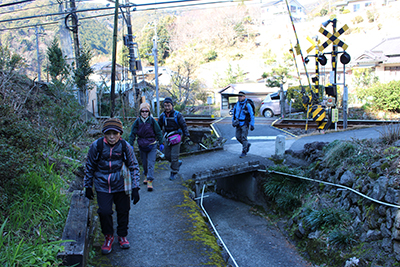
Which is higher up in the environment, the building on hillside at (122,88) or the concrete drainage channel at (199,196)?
the building on hillside at (122,88)

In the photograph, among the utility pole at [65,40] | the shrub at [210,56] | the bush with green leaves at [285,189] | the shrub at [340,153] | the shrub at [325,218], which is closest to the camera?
the shrub at [325,218]

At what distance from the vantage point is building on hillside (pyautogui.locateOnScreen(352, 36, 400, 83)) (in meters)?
24.2

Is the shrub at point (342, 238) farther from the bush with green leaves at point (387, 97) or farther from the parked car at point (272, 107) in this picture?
the parked car at point (272, 107)

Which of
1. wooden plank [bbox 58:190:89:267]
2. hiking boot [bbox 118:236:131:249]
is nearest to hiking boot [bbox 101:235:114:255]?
hiking boot [bbox 118:236:131:249]

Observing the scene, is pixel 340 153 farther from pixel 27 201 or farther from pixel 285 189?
pixel 27 201

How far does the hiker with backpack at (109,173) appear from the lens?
3.96 m

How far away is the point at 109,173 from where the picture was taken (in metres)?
3.99

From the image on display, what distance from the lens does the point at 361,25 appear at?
53.5m

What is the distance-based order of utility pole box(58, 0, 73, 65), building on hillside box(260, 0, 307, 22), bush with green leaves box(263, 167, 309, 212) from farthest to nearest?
building on hillside box(260, 0, 307, 22), utility pole box(58, 0, 73, 65), bush with green leaves box(263, 167, 309, 212)

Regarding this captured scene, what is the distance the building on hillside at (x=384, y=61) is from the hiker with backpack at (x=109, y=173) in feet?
83.0

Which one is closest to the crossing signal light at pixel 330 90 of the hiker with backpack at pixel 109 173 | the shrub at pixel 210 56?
the hiker with backpack at pixel 109 173

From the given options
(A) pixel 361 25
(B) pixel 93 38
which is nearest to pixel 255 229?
(A) pixel 361 25

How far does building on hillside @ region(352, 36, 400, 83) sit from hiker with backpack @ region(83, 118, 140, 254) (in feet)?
83.0

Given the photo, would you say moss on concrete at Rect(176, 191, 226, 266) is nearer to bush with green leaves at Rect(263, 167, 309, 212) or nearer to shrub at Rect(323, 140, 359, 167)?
bush with green leaves at Rect(263, 167, 309, 212)
